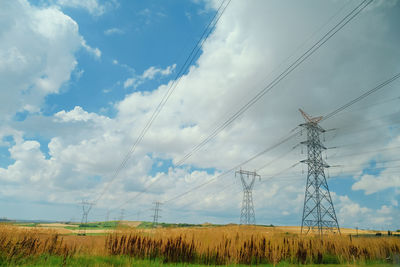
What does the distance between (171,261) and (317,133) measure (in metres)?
31.9

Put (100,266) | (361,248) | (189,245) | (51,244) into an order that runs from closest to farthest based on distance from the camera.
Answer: (100,266) < (189,245) < (51,244) < (361,248)

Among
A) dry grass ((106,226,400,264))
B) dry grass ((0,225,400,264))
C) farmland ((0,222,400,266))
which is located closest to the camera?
farmland ((0,222,400,266))

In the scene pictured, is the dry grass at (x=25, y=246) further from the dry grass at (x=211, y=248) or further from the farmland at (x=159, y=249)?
the dry grass at (x=211, y=248)

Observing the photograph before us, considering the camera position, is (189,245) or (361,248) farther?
(361,248)

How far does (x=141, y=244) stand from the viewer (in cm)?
1241

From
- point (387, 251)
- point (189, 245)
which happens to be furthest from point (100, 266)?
point (387, 251)

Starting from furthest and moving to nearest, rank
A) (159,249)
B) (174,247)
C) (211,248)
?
(159,249) → (174,247) → (211,248)

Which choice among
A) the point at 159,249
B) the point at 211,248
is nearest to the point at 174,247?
the point at 159,249

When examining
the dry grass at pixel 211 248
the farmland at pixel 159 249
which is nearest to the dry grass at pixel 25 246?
the farmland at pixel 159 249

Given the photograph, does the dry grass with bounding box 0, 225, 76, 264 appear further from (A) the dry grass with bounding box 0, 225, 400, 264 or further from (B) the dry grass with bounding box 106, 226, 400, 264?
(B) the dry grass with bounding box 106, 226, 400, 264

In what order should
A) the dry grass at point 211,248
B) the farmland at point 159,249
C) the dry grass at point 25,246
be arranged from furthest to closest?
the dry grass at point 211,248 → the farmland at point 159,249 → the dry grass at point 25,246

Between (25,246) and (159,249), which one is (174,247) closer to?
(159,249)

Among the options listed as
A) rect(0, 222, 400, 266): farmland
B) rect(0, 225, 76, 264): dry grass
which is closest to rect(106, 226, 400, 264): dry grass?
rect(0, 222, 400, 266): farmland

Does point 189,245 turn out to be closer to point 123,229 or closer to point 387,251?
point 123,229
